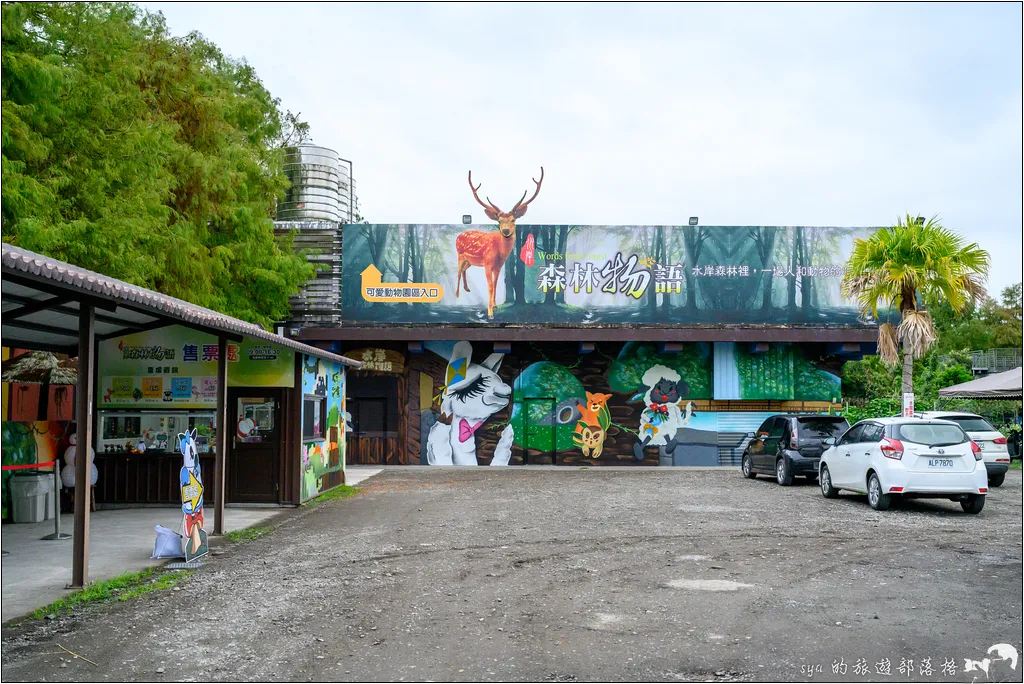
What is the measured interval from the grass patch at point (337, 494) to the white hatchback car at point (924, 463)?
919 centimetres

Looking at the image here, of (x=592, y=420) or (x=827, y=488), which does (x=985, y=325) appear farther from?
(x=827, y=488)

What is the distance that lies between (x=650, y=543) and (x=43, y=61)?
1151 cm

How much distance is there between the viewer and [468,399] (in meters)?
28.5

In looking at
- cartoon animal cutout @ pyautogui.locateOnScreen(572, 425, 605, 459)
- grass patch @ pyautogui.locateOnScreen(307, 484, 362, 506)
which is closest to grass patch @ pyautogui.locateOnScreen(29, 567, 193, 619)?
grass patch @ pyautogui.locateOnScreen(307, 484, 362, 506)

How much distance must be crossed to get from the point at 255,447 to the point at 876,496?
33.3 feet

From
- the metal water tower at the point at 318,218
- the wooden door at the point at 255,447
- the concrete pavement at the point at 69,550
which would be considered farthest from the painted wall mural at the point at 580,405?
the concrete pavement at the point at 69,550

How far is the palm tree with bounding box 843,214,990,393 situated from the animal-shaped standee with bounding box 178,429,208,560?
14.4m

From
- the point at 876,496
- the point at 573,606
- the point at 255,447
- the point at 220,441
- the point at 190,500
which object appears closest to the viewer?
the point at 573,606

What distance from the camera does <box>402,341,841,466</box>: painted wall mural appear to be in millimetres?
28469

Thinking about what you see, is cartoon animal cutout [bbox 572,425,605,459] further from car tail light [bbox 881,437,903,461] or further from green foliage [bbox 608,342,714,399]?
car tail light [bbox 881,437,903,461]

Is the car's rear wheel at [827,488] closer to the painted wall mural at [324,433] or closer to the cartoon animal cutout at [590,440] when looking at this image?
the painted wall mural at [324,433]

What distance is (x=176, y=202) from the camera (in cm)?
2161

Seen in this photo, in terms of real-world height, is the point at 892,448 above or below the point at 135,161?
below

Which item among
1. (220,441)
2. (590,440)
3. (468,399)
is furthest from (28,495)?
(590,440)
